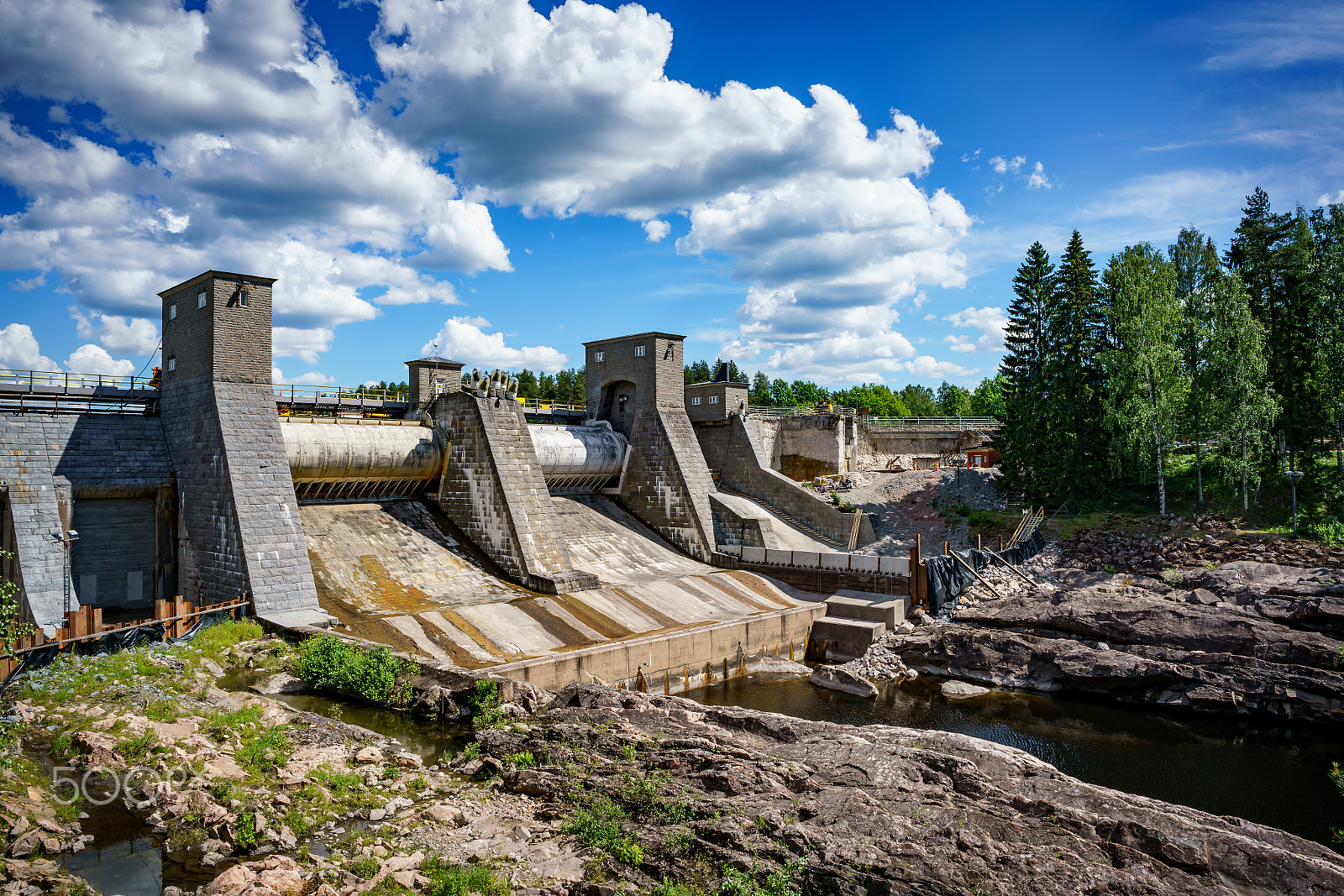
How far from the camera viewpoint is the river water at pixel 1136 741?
14977mm

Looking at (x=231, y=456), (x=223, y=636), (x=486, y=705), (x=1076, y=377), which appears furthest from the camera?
(x=1076, y=377)

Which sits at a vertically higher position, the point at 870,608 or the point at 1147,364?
the point at 1147,364

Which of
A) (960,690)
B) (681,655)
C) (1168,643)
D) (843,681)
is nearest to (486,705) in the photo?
(681,655)

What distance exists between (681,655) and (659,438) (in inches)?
475

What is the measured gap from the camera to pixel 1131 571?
29281 millimetres

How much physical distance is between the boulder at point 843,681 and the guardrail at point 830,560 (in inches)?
217

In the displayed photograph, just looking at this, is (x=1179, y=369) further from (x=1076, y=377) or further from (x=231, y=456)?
(x=231, y=456)

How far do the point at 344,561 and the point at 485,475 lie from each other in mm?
5296

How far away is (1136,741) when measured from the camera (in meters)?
18.4

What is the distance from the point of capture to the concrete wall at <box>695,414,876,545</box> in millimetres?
34625

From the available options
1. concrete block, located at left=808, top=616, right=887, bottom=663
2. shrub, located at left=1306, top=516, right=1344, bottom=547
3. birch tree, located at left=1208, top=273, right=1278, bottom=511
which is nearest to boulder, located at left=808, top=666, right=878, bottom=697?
concrete block, located at left=808, top=616, right=887, bottom=663

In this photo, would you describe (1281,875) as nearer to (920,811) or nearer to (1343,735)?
(920,811)

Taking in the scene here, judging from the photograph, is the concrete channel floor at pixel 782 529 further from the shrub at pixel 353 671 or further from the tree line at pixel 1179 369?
the shrub at pixel 353 671

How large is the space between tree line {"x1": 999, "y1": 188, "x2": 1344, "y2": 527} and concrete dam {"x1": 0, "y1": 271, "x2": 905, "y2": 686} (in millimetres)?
14968
